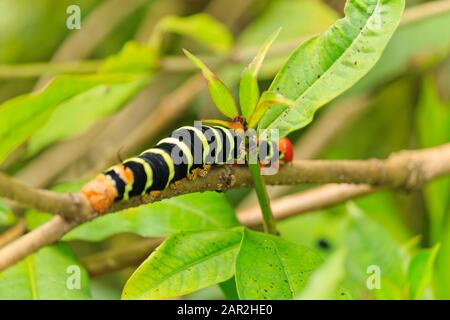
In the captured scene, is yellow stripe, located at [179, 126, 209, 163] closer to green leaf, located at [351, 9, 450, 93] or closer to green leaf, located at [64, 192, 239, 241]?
green leaf, located at [64, 192, 239, 241]

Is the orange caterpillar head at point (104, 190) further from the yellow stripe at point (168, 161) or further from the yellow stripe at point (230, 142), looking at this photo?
the yellow stripe at point (230, 142)

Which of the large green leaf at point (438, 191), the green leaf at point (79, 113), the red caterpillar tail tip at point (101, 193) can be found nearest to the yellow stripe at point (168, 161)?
the red caterpillar tail tip at point (101, 193)

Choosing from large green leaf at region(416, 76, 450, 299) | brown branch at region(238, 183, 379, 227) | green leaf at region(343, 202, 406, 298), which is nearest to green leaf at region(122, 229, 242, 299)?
green leaf at region(343, 202, 406, 298)

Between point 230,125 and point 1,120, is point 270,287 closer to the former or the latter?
point 230,125

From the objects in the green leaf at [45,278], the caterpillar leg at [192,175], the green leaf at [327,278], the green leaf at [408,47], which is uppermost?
the green leaf at [408,47]

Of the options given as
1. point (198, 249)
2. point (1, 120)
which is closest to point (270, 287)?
point (198, 249)

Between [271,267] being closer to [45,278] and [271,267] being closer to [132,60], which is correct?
[45,278]

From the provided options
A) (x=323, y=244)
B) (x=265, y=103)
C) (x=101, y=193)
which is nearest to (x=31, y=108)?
(x=101, y=193)
